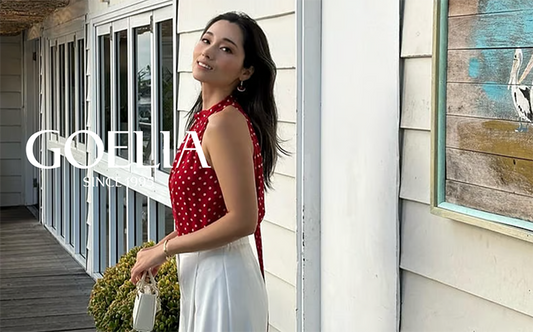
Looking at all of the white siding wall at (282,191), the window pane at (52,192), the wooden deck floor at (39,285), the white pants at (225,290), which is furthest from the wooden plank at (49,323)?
the window pane at (52,192)

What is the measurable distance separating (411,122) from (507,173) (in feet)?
1.36

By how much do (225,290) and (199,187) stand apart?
0.25 m

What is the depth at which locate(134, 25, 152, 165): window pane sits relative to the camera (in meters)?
5.12

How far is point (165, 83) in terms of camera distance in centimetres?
475

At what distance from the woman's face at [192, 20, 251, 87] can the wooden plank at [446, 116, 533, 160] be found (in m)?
0.54

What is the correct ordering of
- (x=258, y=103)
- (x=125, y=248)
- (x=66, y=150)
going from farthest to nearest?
(x=66, y=150) → (x=125, y=248) → (x=258, y=103)

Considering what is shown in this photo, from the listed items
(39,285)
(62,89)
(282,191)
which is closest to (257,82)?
(282,191)

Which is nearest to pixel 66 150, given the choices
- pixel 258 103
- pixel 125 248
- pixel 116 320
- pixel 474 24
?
pixel 125 248

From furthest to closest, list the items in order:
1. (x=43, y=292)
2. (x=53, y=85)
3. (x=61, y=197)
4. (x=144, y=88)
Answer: (x=53, y=85)
(x=61, y=197)
(x=43, y=292)
(x=144, y=88)

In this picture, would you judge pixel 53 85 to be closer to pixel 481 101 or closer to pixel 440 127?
pixel 440 127

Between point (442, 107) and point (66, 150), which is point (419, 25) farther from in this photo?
point (66, 150)

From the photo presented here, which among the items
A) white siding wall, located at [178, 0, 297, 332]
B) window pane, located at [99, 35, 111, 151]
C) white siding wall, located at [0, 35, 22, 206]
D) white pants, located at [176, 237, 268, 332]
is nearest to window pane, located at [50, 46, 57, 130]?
white siding wall, located at [0, 35, 22, 206]

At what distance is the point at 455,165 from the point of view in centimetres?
182

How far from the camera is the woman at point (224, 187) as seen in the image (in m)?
1.96
